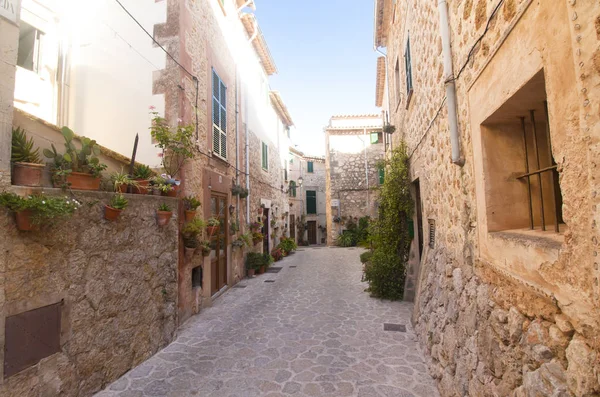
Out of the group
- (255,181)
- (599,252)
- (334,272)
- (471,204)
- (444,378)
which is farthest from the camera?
(255,181)

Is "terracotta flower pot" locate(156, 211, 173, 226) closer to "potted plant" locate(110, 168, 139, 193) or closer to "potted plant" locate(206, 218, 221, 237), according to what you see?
"potted plant" locate(110, 168, 139, 193)

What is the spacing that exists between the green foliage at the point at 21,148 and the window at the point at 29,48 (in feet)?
12.0

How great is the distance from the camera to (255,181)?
11.3m

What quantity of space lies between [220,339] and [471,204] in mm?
4165

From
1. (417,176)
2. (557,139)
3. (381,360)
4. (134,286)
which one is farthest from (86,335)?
(417,176)

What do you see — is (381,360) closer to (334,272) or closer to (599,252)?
(599,252)

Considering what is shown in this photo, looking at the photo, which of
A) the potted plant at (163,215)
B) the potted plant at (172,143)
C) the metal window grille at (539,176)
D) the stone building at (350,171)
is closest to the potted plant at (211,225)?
the potted plant at (172,143)

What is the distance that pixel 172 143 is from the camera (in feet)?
17.1

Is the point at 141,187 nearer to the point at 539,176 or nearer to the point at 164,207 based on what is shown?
the point at 164,207

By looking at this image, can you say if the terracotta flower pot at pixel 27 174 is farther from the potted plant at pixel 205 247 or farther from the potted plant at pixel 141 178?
the potted plant at pixel 205 247

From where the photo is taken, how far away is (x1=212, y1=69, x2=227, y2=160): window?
24.6 feet

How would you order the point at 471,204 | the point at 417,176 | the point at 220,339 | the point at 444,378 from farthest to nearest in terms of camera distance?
the point at 417,176
the point at 220,339
the point at 444,378
the point at 471,204

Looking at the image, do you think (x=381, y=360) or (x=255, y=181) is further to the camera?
(x=255, y=181)

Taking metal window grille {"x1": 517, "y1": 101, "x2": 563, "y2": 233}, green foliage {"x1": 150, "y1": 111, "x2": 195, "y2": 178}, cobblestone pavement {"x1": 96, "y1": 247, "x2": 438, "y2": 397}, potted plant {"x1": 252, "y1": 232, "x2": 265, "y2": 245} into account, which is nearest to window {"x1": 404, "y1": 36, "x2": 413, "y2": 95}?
metal window grille {"x1": 517, "y1": 101, "x2": 563, "y2": 233}
